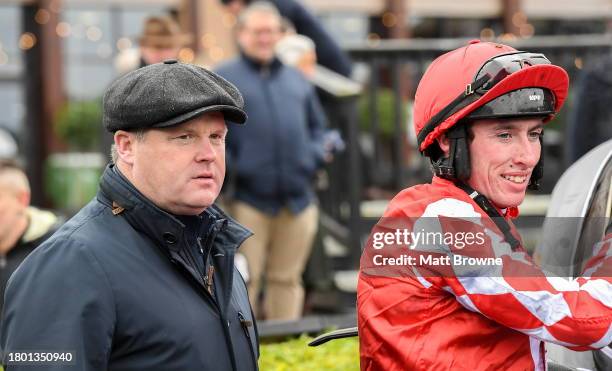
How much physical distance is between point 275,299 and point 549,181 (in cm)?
328

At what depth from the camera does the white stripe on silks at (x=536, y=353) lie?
2480mm

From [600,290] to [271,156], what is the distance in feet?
14.2

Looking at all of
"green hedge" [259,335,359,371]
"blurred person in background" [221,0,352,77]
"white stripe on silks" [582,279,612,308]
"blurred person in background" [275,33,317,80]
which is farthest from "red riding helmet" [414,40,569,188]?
"blurred person in background" [221,0,352,77]

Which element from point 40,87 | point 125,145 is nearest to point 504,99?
point 125,145

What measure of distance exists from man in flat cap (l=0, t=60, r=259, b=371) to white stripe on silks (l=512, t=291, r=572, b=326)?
0.68 m

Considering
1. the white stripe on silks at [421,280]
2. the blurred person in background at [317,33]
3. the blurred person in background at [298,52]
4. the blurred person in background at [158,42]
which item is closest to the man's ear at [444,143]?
the white stripe on silks at [421,280]

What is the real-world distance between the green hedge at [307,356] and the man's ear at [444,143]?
146 centimetres

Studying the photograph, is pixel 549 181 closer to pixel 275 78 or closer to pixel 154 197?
pixel 275 78

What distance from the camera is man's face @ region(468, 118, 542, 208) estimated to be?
2.50 m

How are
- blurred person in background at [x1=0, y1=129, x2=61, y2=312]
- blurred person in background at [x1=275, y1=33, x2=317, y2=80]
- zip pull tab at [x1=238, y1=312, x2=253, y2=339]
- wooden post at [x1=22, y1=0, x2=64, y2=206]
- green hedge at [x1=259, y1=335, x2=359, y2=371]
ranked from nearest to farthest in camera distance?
zip pull tab at [x1=238, y1=312, x2=253, y2=339] → green hedge at [x1=259, y1=335, x2=359, y2=371] → blurred person in background at [x1=0, y1=129, x2=61, y2=312] → blurred person in background at [x1=275, y1=33, x2=317, y2=80] → wooden post at [x1=22, y1=0, x2=64, y2=206]

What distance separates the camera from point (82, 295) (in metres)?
2.23

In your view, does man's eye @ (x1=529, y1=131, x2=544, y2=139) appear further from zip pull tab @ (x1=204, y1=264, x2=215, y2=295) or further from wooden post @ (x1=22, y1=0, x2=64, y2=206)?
wooden post @ (x1=22, y1=0, x2=64, y2=206)

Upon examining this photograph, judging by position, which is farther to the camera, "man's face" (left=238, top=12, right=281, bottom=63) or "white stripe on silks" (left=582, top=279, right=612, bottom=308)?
"man's face" (left=238, top=12, right=281, bottom=63)

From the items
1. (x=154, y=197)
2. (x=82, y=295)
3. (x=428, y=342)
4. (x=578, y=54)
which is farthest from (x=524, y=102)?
(x=578, y=54)
